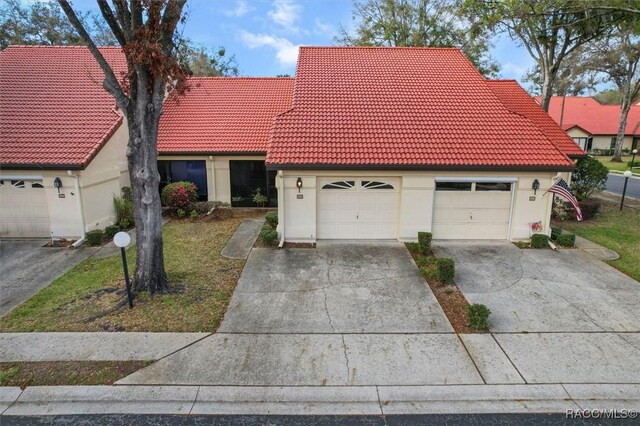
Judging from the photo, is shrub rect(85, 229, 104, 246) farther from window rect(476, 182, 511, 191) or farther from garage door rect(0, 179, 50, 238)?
window rect(476, 182, 511, 191)

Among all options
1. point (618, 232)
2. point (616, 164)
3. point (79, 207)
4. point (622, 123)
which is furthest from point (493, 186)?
point (622, 123)

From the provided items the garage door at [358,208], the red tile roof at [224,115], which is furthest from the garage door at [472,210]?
the red tile roof at [224,115]

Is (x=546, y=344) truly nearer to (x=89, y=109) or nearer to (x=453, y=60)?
(x=453, y=60)

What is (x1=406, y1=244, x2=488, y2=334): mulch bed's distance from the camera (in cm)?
696

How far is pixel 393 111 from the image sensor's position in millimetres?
13141

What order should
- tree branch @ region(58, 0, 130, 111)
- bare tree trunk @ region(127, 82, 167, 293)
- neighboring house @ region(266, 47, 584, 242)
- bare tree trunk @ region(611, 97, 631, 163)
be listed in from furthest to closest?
1. bare tree trunk @ region(611, 97, 631, 163)
2. neighboring house @ region(266, 47, 584, 242)
3. bare tree trunk @ region(127, 82, 167, 293)
4. tree branch @ region(58, 0, 130, 111)

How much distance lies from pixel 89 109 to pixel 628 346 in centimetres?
1694

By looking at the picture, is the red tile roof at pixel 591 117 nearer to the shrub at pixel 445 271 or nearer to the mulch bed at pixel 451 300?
the mulch bed at pixel 451 300

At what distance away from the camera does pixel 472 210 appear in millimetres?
11781

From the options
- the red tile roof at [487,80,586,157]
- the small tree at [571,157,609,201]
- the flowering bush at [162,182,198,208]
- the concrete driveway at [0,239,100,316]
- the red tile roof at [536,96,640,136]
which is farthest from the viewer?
the red tile roof at [536,96,640,136]

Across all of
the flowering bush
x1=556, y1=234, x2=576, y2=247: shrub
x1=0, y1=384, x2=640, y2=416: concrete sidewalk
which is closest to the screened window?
the flowering bush

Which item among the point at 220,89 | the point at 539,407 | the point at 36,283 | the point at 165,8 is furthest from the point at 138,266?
the point at 220,89

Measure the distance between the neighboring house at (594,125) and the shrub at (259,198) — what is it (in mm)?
37623

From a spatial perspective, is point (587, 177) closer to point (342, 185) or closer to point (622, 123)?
point (342, 185)
